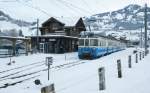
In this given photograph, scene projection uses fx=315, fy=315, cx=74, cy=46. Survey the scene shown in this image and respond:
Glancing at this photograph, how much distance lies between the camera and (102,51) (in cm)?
3959

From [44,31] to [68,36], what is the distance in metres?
6.31

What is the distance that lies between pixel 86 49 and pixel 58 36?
15943 mm

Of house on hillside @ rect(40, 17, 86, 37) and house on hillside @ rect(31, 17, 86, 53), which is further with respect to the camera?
house on hillside @ rect(40, 17, 86, 37)

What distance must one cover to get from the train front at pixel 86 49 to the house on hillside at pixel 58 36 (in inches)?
600

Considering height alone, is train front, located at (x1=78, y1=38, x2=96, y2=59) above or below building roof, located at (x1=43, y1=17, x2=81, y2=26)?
below

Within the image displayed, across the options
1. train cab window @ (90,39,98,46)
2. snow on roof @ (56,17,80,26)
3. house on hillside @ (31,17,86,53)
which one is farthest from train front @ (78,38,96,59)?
snow on roof @ (56,17,80,26)

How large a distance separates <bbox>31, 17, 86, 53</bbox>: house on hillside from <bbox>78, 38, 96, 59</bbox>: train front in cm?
1523

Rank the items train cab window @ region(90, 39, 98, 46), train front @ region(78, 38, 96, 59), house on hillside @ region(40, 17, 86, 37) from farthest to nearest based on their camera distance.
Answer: house on hillside @ region(40, 17, 86, 37) → train front @ region(78, 38, 96, 59) → train cab window @ region(90, 39, 98, 46)

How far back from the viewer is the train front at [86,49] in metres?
36.3

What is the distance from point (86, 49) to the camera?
121 ft

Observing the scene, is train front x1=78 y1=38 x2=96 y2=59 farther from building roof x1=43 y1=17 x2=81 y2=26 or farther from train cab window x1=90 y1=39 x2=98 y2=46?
building roof x1=43 y1=17 x2=81 y2=26

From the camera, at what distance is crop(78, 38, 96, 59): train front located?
119 ft

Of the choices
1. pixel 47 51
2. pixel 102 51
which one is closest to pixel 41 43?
pixel 47 51

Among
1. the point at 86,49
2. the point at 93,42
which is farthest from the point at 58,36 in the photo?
the point at 93,42
